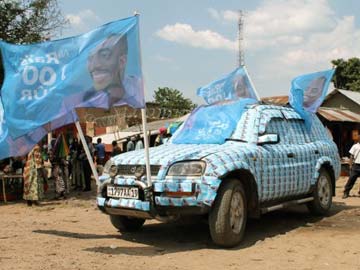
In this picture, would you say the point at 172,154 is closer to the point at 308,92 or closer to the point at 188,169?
the point at 188,169

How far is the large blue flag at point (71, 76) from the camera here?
612 centimetres

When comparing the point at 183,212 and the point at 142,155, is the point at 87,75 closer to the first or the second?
the point at 142,155

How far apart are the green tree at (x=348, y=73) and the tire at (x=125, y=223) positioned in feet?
109

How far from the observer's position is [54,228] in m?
8.06

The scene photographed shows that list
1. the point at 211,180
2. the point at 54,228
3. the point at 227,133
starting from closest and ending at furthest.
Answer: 1. the point at 211,180
2. the point at 227,133
3. the point at 54,228

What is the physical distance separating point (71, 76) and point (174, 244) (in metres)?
2.62

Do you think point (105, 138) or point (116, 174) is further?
point (105, 138)

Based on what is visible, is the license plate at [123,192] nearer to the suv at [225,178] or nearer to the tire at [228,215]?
the suv at [225,178]

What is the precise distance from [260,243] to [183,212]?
140 cm

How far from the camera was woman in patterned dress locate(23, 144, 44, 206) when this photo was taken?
444 inches

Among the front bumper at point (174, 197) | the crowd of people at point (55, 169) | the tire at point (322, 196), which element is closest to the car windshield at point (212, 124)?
the crowd of people at point (55, 169)

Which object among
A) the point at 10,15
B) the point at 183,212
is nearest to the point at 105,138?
the point at 10,15

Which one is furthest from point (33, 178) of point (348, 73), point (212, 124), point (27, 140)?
point (348, 73)

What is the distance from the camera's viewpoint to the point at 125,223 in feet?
24.1
